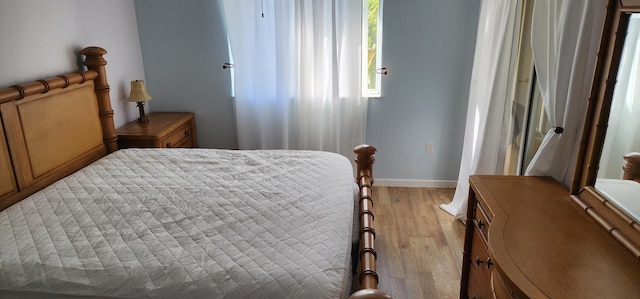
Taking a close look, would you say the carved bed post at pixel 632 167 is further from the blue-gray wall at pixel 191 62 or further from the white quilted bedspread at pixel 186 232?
the blue-gray wall at pixel 191 62

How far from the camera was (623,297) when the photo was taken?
1115mm

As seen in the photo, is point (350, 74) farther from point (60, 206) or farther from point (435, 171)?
point (60, 206)

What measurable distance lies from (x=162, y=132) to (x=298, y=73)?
1189 mm

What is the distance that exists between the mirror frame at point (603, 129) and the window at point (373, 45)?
6.90 feet

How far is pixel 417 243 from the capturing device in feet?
9.71

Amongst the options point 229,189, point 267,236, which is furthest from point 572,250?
point 229,189

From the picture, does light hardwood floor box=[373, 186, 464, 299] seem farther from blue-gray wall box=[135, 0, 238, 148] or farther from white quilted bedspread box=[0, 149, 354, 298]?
blue-gray wall box=[135, 0, 238, 148]

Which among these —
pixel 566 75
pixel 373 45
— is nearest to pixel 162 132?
pixel 373 45

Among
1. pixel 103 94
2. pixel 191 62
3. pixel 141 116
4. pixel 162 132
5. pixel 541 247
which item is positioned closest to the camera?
pixel 541 247

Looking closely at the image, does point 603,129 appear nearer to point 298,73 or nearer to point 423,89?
point 423,89

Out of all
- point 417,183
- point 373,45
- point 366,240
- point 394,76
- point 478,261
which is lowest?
point 417,183

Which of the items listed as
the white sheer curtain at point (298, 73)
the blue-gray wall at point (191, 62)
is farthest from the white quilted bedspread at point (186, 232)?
the blue-gray wall at point (191, 62)

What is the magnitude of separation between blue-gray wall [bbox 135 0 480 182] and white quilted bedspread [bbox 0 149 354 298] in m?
1.28

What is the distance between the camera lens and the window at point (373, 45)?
347 centimetres
